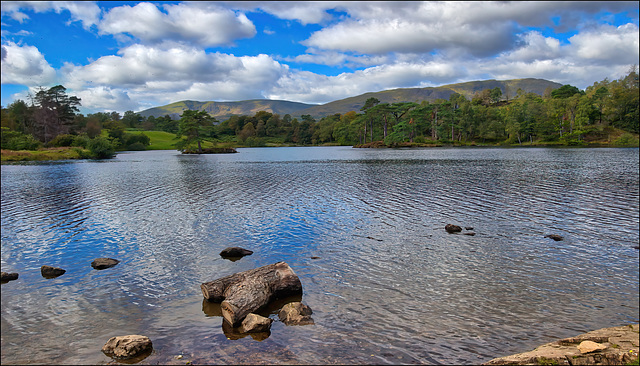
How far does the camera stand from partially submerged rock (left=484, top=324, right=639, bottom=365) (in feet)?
26.1

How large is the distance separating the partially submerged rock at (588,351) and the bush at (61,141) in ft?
496

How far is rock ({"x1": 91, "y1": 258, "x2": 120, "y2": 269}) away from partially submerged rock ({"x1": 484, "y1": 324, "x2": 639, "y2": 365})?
1625 cm

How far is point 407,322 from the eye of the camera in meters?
11.3

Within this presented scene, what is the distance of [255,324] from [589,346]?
875cm

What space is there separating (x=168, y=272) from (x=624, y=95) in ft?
649

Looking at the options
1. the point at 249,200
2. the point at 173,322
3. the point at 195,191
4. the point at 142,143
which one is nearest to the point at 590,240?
the point at 173,322

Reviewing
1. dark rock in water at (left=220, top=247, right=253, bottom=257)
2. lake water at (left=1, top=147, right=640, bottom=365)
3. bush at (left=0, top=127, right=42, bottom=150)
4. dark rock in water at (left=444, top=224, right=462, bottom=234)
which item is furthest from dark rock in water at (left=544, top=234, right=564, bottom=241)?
bush at (left=0, top=127, right=42, bottom=150)

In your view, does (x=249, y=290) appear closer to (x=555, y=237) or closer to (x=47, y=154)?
(x=555, y=237)

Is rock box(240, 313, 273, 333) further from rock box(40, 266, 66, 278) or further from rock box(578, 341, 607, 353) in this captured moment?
rock box(40, 266, 66, 278)

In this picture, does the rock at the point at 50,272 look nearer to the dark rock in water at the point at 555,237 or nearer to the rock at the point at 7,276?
the rock at the point at 7,276

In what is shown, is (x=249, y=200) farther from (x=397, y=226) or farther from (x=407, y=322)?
(x=407, y=322)

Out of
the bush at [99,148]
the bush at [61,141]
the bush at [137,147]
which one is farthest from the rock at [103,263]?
the bush at [137,147]

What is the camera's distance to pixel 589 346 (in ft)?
27.9

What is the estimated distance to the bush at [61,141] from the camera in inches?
4916
